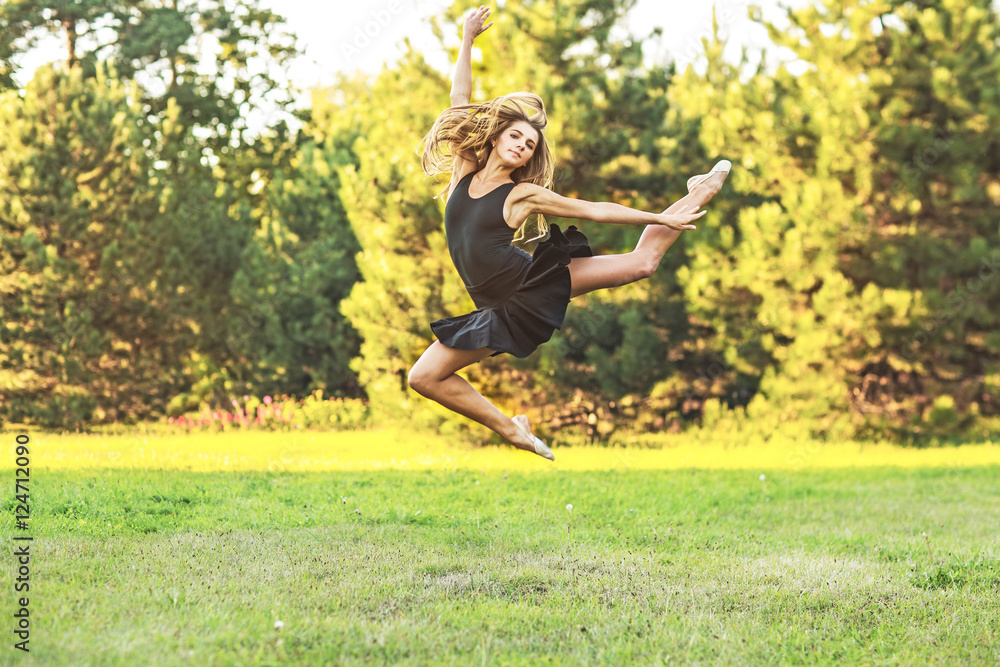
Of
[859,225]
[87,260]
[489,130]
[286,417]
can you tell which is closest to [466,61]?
[489,130]

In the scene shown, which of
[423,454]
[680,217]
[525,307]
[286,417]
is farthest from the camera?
[286,417]

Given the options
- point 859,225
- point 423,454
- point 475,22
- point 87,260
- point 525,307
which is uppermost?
point 475,22

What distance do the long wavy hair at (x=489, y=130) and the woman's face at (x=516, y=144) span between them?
0.13ft

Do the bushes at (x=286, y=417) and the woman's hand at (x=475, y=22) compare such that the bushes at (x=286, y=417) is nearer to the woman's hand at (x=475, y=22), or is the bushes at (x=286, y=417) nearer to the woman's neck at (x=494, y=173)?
the woman's hand at (x=475, y=22)

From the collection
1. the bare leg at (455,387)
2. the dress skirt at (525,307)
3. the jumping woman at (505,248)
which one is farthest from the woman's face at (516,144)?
the bare leg at (455,387)

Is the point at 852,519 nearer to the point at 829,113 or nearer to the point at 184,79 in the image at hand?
the point at 829,113

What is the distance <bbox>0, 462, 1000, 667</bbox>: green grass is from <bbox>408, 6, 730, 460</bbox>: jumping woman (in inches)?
44.8

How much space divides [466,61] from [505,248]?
1266 millimetres

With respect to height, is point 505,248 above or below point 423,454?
above

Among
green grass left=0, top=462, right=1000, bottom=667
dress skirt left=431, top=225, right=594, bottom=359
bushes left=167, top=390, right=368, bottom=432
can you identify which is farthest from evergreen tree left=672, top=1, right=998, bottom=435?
dress skirt left=431, top=225, right=594, bottom=359

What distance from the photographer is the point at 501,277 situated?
183 inches

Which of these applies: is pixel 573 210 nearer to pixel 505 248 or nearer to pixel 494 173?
pixel 505 248

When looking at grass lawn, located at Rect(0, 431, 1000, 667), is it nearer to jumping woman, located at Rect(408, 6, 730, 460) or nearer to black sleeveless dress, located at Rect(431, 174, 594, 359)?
jumping woman, located at Rect(408, 6, 730, 460)

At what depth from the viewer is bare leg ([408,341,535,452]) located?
15.4ft
